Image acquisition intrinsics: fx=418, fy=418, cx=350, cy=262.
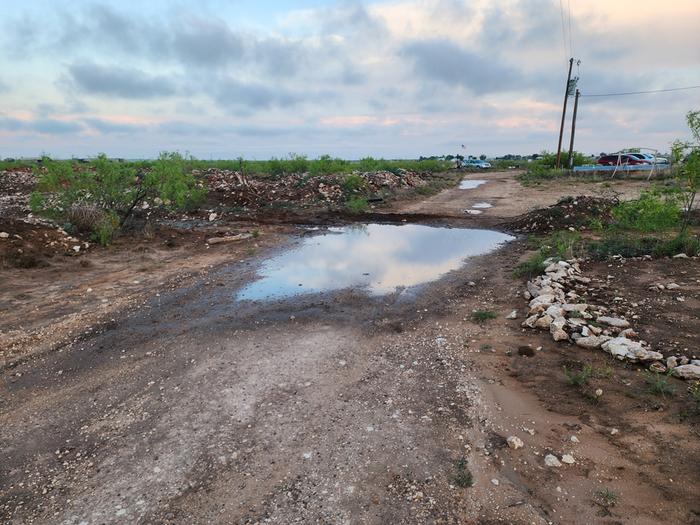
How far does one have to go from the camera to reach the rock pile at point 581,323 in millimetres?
4047

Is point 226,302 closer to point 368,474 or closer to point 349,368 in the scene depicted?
point 349,368

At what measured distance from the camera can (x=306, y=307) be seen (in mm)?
6277

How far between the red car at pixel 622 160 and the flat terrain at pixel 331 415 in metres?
24.1

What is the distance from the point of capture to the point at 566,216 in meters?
11.7

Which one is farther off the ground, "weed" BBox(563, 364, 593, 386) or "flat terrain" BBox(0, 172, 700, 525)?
"weed" BBox(563, 364, 593, 386)

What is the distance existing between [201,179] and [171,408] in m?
17.8

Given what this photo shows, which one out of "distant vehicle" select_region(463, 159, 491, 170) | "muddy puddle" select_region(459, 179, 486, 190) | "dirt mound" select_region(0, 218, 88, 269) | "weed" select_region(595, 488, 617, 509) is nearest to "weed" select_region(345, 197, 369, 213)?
"dirt mound" select_region(0, 218, 88, 269)

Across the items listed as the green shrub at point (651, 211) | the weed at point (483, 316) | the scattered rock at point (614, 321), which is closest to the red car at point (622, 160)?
the green shrub at point (651, 211)

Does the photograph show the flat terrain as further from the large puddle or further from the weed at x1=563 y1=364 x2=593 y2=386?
the large puddle

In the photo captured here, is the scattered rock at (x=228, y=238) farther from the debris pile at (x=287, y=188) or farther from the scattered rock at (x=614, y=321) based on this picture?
the scattered rock at (x=614, y=321)

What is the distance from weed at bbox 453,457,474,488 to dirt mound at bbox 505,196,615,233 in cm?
980

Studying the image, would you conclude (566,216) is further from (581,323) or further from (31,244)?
(31,244)

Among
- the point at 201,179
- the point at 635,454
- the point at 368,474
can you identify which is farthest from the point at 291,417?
the point at 201,179

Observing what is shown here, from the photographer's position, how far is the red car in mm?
26141
